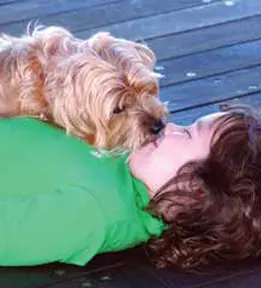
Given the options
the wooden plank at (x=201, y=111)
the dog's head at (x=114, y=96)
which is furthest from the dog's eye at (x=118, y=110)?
the wooden plank at (x=201, y=111)

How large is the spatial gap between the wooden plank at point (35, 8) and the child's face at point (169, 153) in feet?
4.93

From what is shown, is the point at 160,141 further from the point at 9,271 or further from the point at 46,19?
the point at 46,19

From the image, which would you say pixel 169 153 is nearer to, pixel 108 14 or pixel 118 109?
pixel 118 109

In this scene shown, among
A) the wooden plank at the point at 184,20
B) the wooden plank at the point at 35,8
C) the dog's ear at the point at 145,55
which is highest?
the dog's ear at the point at 145,55

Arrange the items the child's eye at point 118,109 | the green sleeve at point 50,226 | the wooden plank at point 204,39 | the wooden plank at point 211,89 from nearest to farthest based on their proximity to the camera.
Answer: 1. the green sleeve at point 50,226
2. the child's eye at point 118,109
3. the wooden plank at point 211,89
4. the wooden plank at point 204,39

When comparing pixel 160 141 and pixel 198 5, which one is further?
pixel 198 5

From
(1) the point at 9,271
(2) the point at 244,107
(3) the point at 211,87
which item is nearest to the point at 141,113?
(2) the point at 244,107

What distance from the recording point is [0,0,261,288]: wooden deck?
11.6 ft

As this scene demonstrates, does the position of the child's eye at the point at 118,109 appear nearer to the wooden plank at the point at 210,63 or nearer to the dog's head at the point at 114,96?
the dog's head at the point at 114,96

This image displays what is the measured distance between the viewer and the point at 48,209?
2.49 m

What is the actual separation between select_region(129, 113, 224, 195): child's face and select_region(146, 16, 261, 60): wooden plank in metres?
1.12

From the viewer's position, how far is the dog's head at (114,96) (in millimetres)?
2551

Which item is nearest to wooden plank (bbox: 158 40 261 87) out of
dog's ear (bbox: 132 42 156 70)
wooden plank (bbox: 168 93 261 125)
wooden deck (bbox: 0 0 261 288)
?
wooden deck (bbox: 0 0 261 288)

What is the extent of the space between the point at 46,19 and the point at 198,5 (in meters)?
0.63
